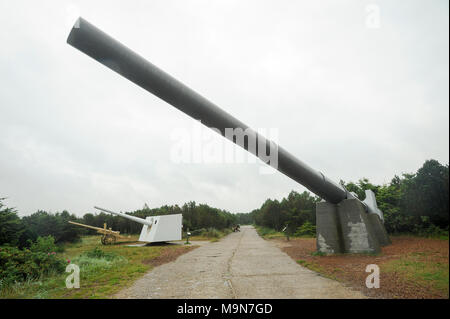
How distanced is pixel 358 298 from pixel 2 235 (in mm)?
9869

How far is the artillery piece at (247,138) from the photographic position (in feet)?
9.50

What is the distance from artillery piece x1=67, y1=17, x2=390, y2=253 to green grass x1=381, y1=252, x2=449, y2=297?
2226 mm

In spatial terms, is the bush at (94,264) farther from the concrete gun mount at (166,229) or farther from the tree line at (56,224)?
the concrete gun mount at (166,229)

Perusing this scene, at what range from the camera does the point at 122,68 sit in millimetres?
3100

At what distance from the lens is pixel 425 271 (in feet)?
9.39

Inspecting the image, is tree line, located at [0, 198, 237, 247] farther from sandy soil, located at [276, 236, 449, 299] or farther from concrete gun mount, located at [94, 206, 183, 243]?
sandy soil, located at [276, 236, 449, 299]

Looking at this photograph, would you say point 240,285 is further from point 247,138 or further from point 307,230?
point 307,230

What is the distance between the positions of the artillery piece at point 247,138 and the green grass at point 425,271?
87.6 inches

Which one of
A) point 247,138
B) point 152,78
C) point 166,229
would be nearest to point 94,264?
point 247,138

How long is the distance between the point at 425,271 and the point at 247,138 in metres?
3.42

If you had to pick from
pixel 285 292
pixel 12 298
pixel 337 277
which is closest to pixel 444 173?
pixel 285 292

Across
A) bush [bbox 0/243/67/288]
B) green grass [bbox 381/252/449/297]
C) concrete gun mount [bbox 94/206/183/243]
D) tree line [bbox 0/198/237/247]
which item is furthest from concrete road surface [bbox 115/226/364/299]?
concrete gun mount [bbox 94/206/183/243]

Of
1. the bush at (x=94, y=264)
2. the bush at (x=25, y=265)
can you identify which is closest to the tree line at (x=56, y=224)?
the bush at (x=25, y=265)

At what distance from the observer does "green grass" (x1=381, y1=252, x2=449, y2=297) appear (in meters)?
1.62
